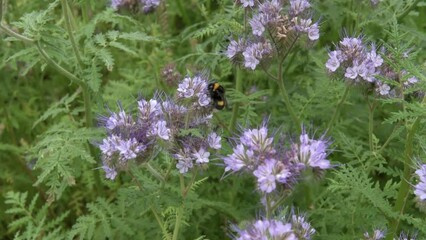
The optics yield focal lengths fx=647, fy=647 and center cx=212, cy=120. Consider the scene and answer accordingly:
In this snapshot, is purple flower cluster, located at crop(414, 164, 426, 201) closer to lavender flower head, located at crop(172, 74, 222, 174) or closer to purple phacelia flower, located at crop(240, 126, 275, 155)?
purple phacelia flower, located at crop(240, 126, 275, 155)

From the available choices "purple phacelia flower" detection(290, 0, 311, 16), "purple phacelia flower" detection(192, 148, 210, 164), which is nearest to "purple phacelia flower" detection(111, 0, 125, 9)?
"purple phacelia flower" detection(290, 0, 311, 16)

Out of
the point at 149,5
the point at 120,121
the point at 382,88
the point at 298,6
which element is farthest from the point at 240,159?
the point at 149,5

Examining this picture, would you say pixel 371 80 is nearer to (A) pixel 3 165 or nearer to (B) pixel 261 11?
(B) pixel 261 11

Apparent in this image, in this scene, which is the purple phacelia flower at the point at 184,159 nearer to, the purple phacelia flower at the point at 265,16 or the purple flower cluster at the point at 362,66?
the purple phacelia flower at the point at 265,16

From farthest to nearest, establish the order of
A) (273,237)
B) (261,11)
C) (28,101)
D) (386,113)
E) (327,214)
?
(28,101)
(386,113)
(327,214)
(261,11)
(273,237)

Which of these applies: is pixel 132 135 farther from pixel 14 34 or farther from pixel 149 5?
pixel 149 5

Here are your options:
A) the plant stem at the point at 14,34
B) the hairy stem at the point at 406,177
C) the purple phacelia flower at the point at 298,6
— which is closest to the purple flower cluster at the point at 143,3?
the plant stem at the point at 14,34

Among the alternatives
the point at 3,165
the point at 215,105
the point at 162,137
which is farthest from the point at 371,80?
the point at 3,165
